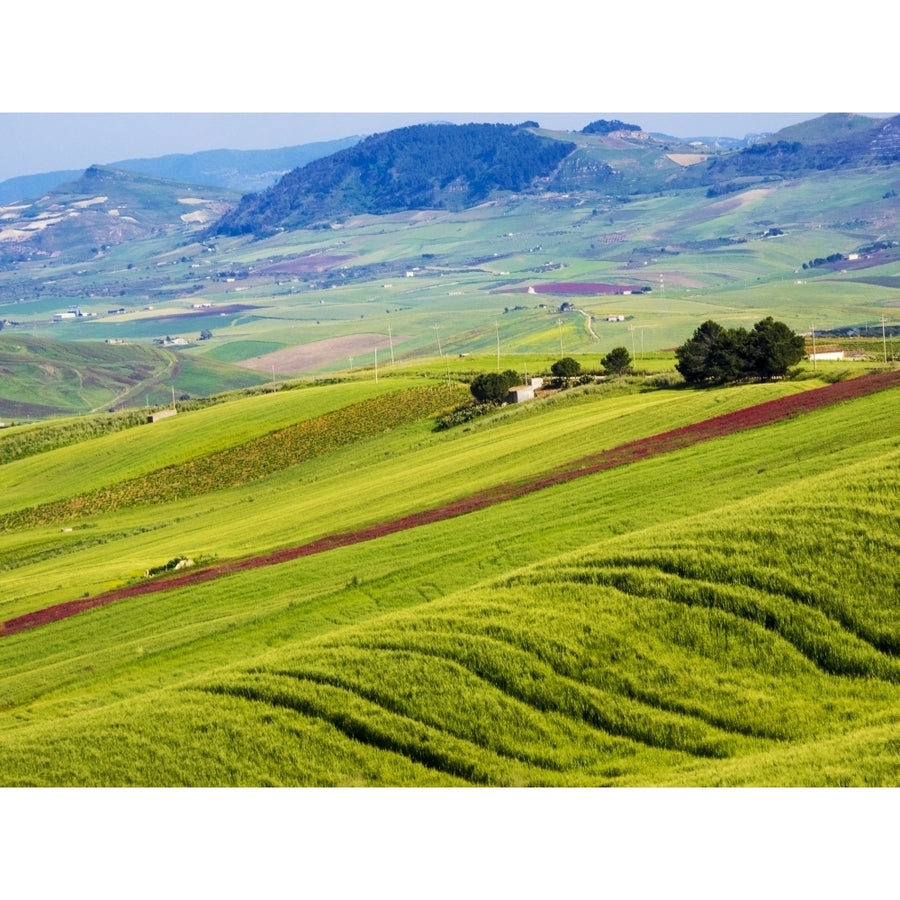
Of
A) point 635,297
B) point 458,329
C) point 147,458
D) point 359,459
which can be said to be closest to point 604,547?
point 359,459

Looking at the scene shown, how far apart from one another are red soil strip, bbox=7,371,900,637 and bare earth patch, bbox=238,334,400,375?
11359 cm

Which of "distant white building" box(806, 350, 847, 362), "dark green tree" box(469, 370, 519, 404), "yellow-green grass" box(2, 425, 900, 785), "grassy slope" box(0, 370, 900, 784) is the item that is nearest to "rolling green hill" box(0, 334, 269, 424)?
"dark green tree" box(469, 370, 519, 404)

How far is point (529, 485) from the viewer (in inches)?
1281

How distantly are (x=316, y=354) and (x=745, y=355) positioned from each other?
116 meters

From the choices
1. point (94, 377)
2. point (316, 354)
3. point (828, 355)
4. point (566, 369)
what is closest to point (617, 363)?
point (566, 369)

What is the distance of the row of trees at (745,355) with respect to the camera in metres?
46.3

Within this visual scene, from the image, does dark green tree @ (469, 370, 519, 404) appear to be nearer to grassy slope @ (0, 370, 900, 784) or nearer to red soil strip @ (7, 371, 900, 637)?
red soil strip @ (7, 371, 900, 637)

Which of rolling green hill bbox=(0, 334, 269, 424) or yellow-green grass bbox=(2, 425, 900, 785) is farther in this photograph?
rolling green hill bbox=(0, 334, 269, 424)

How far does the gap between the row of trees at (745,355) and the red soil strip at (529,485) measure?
206 inches

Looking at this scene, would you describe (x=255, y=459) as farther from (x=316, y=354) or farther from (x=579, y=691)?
(x=316, y=354)

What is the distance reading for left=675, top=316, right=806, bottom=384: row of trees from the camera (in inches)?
1822

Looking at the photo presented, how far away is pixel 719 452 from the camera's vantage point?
102 feet

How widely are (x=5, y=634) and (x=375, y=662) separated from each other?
50.1 feet

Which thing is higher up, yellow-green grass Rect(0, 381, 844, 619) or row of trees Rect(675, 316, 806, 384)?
row of trees Rect(675, 316, 806, 384)
